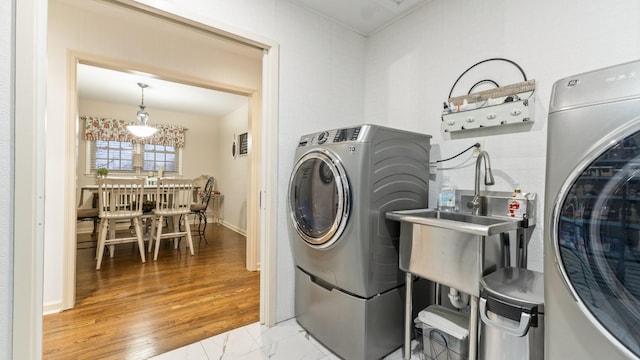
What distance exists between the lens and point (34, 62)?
1.20m

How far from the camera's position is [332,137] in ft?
5.39

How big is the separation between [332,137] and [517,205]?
1114mm

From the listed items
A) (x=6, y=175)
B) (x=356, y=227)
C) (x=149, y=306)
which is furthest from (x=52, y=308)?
(x=356, y=227)

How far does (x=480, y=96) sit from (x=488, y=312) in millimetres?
1283

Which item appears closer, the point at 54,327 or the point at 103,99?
the point at 54,327

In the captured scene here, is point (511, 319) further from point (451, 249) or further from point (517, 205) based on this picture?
point (517, 205)

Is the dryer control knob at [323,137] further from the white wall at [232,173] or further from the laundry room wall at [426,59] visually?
the white wall at [232,173]

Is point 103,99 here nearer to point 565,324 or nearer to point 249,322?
point 249,322

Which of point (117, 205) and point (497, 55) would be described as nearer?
point (497, 55)

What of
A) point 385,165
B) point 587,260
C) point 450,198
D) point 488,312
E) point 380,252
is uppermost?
point 385,165

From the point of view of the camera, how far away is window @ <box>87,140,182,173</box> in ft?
17.1

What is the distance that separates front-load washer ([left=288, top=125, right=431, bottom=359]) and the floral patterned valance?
505 centimetres

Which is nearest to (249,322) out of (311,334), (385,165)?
(311,334)

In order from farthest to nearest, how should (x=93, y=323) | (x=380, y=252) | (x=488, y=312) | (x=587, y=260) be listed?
(x=93, y=323)
(x=380, y=252)
(x=488, y=312)
(x=587, y=260)
